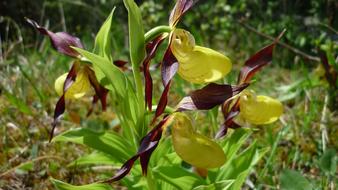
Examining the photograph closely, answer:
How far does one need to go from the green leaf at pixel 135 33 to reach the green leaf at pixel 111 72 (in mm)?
45

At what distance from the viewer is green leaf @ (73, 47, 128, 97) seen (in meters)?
0.95

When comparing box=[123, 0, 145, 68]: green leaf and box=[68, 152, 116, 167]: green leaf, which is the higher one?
box=[123, 0, 145, 68]: green leaf

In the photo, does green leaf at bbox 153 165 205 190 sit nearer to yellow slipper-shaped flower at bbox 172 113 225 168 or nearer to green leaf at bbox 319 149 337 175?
yellow slipper-shaped flower at bbox 172 113 225 168

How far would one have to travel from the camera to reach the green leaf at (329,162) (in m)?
1.24

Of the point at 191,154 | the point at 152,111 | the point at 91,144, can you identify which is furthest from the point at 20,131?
the point at 191,154

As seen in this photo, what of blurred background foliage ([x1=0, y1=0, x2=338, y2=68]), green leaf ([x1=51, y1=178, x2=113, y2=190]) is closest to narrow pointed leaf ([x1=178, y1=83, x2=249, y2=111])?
green leaf ([x1=51, y1=178, x2=113, y2=190])

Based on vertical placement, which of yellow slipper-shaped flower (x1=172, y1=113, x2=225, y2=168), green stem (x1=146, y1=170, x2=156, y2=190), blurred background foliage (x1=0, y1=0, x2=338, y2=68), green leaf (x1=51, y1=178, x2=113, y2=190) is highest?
yellow slipper-shaped flower (x1=172, y1=113, x2=225, y2=168)

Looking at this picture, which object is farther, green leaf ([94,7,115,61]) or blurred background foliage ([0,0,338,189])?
blurred background foliage ([0,0,338,189])

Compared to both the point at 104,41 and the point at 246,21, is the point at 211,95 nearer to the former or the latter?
the point at 104,41

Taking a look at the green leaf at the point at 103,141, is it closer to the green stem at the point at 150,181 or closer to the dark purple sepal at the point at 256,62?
the green stem at the point at 150,181

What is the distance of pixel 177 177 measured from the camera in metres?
1.07

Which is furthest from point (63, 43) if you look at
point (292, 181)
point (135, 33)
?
point (292, 181)

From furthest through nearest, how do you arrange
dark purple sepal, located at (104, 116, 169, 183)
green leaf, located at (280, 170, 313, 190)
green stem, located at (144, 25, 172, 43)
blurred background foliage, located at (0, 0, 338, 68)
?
blurred background foliage, located at (0, 0, 338, 68), green leaf, located at (280, 170, 313, 190), green stem, located at (144, 25, 172, 43), dark purple sepal, located at (104, 116, 169, 183)

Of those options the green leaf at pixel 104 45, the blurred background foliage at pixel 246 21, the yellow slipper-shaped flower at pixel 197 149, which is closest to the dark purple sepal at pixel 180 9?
the green leaf at pixel 104 45
